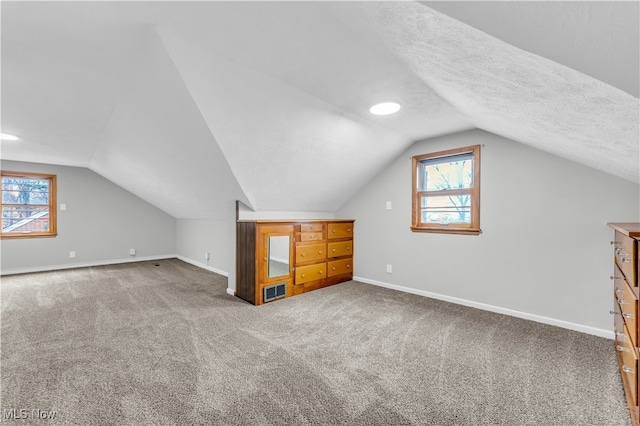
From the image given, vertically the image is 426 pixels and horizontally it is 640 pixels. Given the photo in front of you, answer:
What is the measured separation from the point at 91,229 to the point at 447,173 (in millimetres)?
6431

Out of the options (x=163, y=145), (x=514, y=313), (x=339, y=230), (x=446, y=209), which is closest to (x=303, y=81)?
(x=163, y=145)

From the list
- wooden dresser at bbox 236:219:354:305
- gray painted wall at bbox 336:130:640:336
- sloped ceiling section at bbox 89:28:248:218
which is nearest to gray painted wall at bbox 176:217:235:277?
sloped ceiling section at bbox 89:28:248:218

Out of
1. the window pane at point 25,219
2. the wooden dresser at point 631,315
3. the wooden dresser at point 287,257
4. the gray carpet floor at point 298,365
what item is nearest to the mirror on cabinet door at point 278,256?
the wooden dresser at point 287,257

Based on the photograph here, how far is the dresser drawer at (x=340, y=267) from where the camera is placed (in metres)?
4.01

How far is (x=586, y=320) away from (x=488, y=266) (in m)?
0.85

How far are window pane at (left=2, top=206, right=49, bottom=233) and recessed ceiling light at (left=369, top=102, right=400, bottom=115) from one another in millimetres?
6076

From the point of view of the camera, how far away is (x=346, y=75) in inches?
73.8

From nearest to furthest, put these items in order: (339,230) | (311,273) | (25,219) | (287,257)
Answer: (287,257) < (311,273) < (339,230) < (25,219)

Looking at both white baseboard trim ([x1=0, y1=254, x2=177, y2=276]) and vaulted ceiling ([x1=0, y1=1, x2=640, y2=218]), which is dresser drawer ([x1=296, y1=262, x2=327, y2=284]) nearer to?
vaulted ceiling ([x1=0, y1=1, x2=640, y2=218])

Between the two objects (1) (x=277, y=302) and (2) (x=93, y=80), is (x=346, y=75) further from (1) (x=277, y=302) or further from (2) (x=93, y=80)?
(1) (x=277, y=302)

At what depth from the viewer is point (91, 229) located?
211 inches

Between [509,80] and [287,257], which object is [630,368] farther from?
[287,257]

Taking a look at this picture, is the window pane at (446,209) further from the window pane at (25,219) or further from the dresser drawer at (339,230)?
the window pane at (25,219)

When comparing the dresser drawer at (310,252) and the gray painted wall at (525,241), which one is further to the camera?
the dresser drawer at (310,252)
